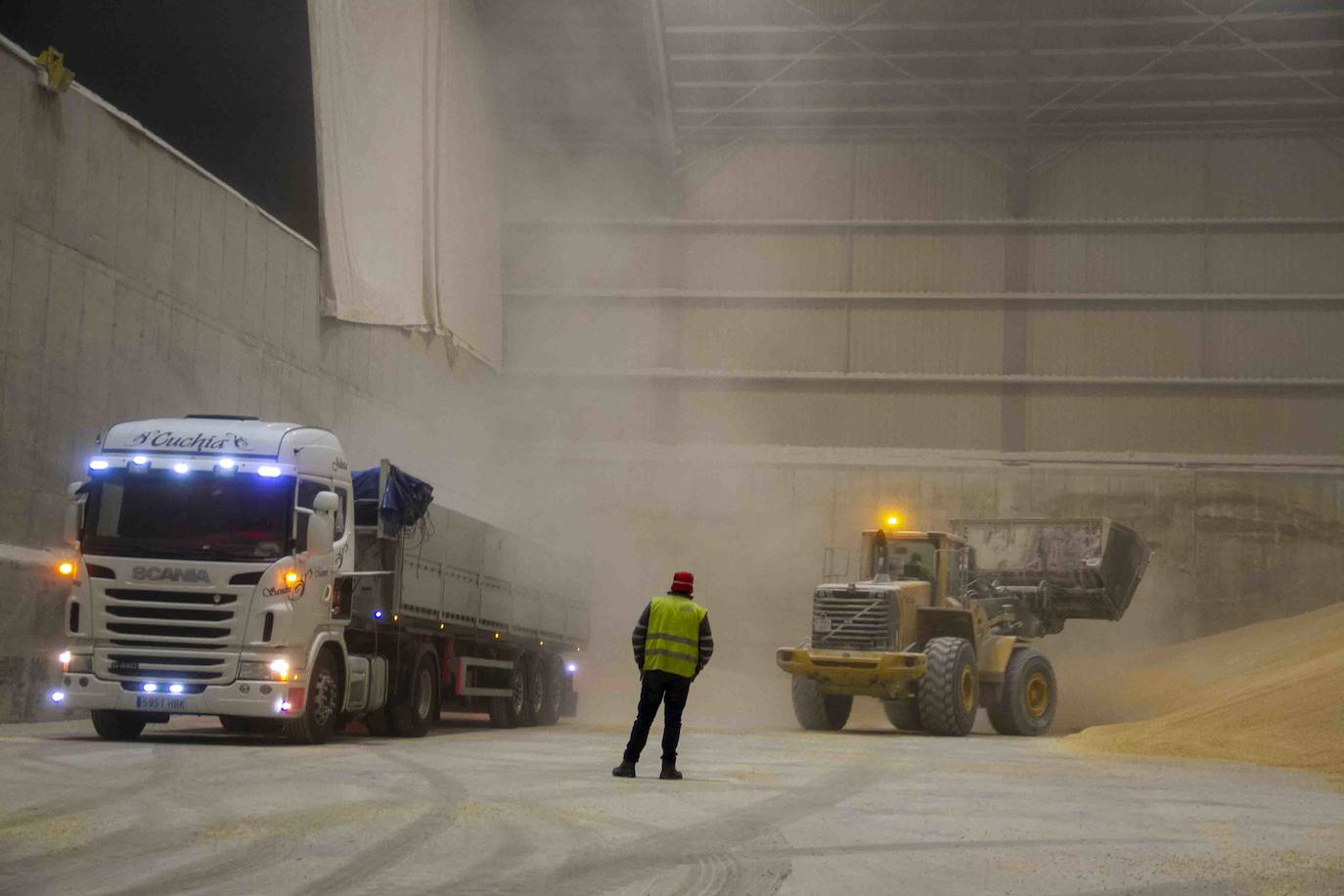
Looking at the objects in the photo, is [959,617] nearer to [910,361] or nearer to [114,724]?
[114,724]

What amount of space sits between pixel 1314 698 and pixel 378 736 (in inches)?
437

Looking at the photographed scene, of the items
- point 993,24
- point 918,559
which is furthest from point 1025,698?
point 993,24

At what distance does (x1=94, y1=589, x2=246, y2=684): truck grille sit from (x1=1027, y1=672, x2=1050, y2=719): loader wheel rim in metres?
13.4

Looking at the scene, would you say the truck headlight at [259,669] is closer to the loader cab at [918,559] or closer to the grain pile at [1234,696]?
the grain pile at [1234,696]

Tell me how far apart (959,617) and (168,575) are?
1215cm

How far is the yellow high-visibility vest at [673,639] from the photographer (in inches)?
505

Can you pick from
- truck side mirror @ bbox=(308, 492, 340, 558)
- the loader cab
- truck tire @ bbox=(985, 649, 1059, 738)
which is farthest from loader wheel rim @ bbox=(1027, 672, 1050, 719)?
truck side mirror @ bbox=(308, 492, 340, 558)

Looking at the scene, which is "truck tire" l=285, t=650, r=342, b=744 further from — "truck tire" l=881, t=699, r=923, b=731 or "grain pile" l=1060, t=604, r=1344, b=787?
"truck tire" l=881, t=699, r=923, b=731

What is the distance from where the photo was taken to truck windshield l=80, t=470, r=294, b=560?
48.8 feet

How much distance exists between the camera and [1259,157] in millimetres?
36438

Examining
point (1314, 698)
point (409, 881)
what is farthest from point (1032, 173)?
point (409, 881)

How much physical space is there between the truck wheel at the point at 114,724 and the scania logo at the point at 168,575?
1736 mm

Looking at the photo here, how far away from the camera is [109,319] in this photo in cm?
2059

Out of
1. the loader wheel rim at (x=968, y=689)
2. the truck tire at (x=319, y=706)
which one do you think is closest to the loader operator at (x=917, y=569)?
the loader wheel rim at (x=968, y=689)
